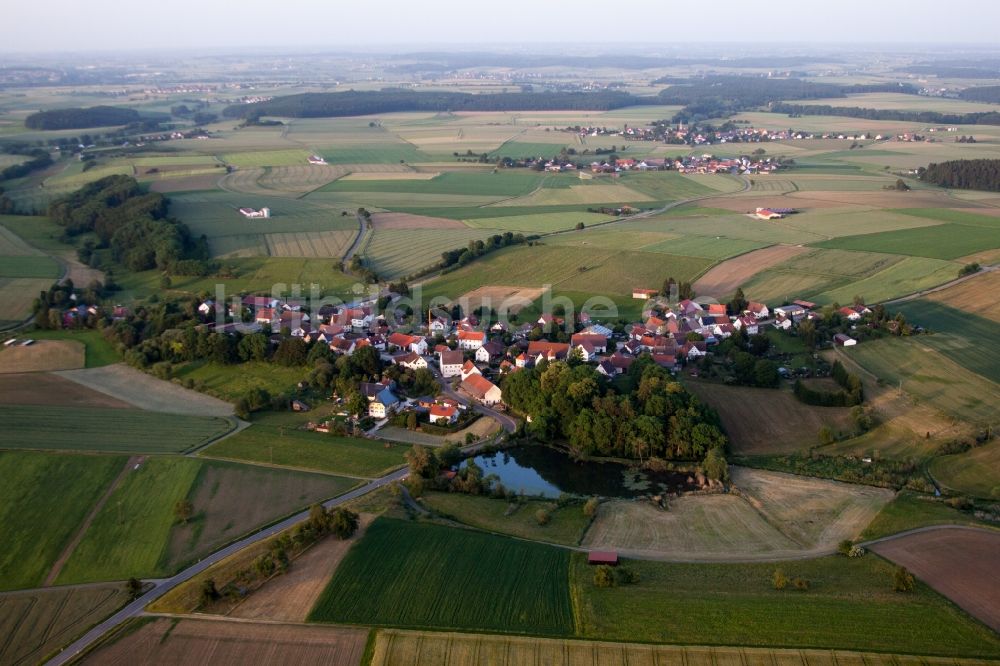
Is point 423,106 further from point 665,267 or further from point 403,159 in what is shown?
point 665,267

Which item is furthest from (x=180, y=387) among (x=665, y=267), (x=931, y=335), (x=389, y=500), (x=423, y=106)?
(x=423, y=106)

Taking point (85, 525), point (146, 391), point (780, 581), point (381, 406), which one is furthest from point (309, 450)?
point (780, 581)

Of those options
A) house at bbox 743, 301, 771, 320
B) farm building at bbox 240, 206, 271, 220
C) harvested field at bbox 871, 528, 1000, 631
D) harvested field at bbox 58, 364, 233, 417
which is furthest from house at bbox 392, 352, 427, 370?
farm building at bbox 240, 206, 271, 220

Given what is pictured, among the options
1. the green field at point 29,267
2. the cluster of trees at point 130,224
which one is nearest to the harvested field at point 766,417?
the cluster of trees at point 130,224

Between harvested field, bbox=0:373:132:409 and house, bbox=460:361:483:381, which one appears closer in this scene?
Result: harvested field, bbox=0:373:132:409

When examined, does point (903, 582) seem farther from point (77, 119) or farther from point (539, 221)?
point (77, 119)

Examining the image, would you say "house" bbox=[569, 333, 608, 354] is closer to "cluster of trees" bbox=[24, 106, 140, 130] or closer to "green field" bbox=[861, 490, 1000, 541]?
"green field" bbox=[861, 490, 1000, 541]
